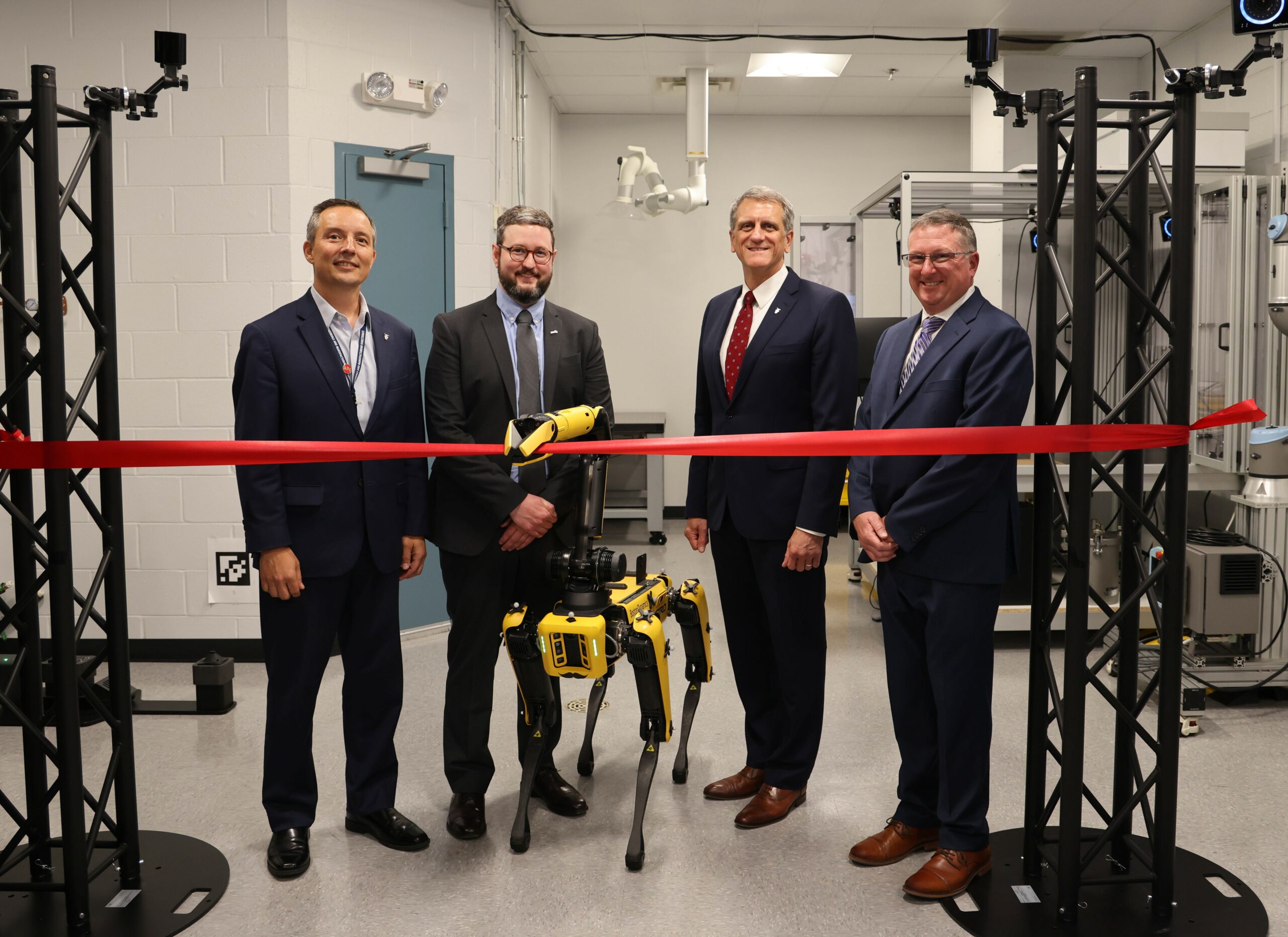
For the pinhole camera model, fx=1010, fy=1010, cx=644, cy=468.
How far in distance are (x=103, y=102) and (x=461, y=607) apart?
153 centimetres

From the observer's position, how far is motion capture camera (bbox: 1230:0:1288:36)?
8.80 ft

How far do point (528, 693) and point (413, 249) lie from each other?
2.65 meters

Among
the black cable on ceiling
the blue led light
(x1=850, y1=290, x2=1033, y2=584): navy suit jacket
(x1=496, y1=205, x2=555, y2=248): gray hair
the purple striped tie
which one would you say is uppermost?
the black cable on ceiling

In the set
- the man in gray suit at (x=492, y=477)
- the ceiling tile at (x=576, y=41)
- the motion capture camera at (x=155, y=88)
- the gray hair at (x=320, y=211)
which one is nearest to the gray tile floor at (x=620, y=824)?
the man in gray suit at (x=492, y=477)

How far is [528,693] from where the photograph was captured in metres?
2.78

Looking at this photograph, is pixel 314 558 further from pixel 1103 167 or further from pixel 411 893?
pixel 1103 167

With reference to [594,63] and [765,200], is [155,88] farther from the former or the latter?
[594,63]

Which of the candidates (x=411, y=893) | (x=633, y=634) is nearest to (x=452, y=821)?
(x=411, y=893)

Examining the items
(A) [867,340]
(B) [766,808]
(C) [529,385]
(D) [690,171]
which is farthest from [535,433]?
(D) [690,171]

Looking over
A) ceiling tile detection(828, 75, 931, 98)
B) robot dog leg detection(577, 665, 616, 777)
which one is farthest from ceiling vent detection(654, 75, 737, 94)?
robot dog leg detection(577, 665, 616, 777)

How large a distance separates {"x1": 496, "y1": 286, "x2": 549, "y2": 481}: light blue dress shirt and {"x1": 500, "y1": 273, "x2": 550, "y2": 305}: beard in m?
0.02

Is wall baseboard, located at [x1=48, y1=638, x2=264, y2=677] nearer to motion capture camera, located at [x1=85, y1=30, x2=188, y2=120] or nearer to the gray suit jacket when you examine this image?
the gray suit jacket

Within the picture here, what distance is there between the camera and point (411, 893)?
2555 mm

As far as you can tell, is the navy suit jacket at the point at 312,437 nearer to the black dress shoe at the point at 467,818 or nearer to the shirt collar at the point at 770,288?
the black dress shoe at the point at 467,818
